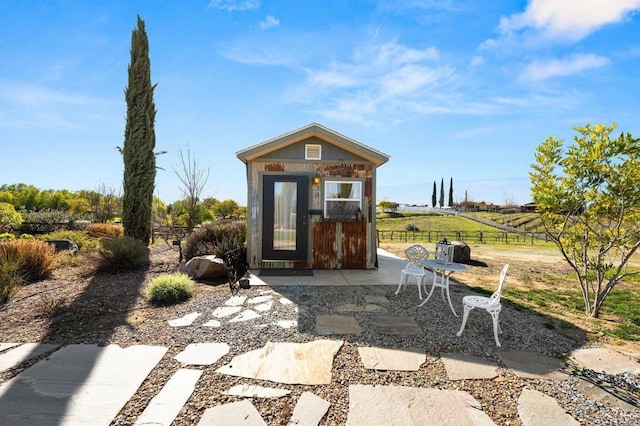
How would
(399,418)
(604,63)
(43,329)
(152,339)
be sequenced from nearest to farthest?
(399,418), (152,339), (43,329), (604,63)

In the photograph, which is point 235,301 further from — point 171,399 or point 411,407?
point 411,407

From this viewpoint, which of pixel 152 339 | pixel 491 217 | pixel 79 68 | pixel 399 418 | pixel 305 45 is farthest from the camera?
pixel 491 217

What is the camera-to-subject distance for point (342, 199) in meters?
7.14

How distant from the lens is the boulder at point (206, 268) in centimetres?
597

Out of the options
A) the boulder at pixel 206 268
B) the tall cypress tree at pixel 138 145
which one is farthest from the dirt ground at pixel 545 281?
the tall cypress tree at pixel 138 145

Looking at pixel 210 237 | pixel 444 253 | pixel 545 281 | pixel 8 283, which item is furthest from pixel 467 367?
pixel 210 237

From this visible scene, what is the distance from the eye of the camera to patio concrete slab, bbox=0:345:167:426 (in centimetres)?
200

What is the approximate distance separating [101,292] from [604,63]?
34.9 feet

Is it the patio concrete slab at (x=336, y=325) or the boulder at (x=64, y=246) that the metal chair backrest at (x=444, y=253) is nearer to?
the patio concrete slab at (x=336, y=325)

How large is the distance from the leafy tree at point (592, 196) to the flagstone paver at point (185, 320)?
547 centimetres

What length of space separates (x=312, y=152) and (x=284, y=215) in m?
1.55

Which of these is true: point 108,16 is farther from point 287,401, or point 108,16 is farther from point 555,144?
point 555,144

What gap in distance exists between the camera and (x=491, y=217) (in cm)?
3048

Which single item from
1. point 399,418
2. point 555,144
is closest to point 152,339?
point 399,418
